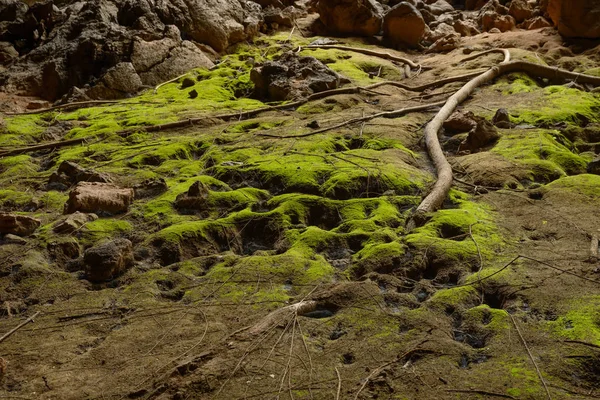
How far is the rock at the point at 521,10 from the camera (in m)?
19.8

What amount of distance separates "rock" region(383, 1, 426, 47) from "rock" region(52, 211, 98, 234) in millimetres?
14511

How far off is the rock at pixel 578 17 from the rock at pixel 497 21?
2.91 meters

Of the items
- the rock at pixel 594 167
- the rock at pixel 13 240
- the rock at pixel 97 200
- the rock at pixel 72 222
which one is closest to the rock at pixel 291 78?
the rock at pixel 97 200

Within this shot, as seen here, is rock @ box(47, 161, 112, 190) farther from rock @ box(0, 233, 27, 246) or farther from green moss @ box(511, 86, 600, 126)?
green moss @ box(511, 86, 600, 126)

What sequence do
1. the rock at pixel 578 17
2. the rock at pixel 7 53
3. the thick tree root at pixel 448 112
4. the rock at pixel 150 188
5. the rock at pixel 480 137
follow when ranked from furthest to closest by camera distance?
the rock at pixel 7 53, the rock at pixel 578 17, the rock at pixel 480 137, the rock at pixel 150 188, the thick tree root at pixel 448 112

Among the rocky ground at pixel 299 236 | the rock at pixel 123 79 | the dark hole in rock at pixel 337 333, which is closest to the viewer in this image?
the rocky ground at pixel 299 236

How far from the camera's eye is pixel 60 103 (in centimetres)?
1483

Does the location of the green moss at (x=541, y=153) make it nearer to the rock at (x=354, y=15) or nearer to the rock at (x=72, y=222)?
the rock at (x=72, y=222)

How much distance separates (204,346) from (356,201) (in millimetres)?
3428

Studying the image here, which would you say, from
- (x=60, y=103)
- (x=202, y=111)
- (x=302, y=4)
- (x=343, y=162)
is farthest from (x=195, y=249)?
(x=302, y=4)

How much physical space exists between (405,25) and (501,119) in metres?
9.43

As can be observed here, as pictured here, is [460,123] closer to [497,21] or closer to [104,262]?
[104,262]

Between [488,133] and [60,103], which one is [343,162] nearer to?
[488,133]

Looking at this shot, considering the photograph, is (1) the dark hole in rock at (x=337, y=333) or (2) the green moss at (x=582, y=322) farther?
(1) the dark hole in rock at (x=337, y=333)
